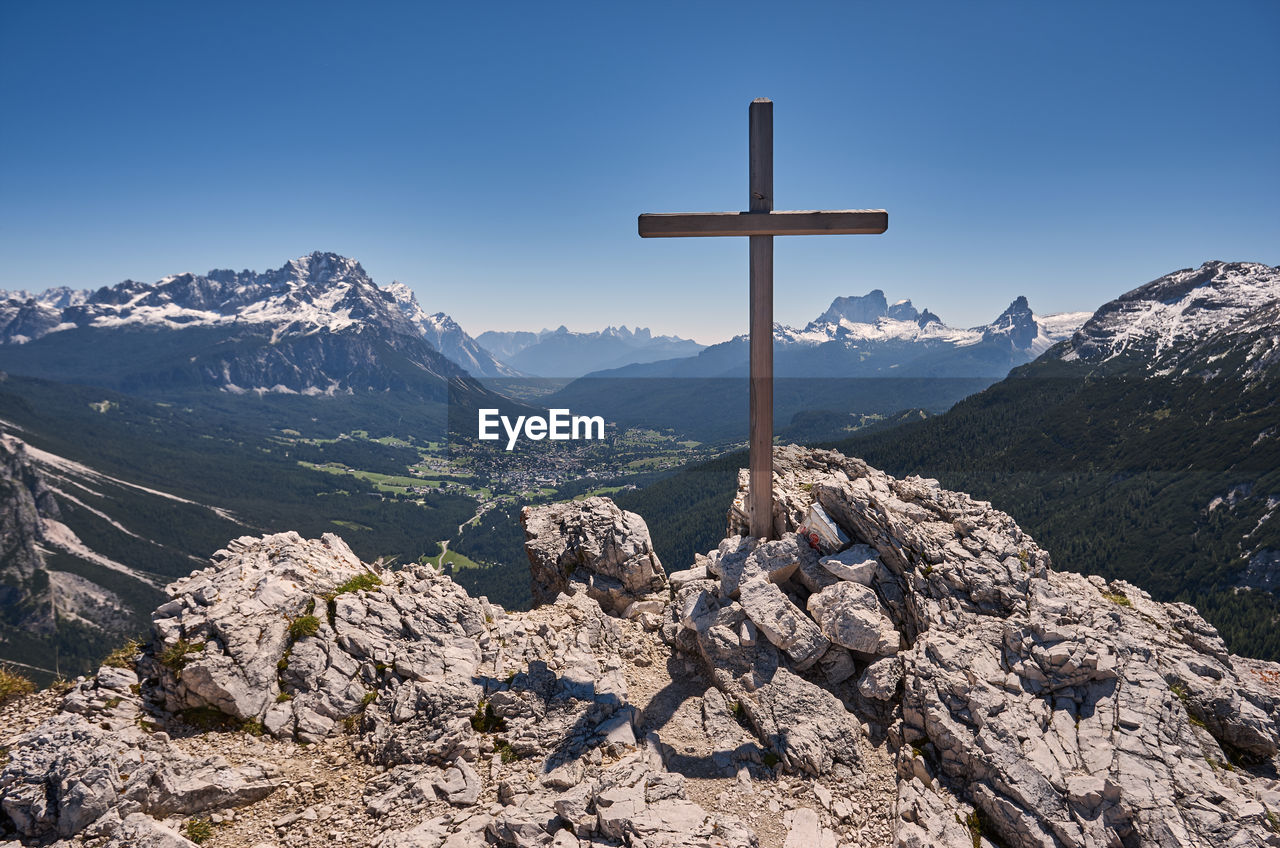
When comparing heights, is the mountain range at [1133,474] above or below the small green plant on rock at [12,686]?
below

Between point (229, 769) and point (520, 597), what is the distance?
109m

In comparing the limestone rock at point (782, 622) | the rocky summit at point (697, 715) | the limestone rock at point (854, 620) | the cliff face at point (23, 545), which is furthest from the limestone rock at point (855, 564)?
the cliff face at point (23, 545)

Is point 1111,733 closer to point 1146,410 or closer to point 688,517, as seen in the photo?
point 688,517

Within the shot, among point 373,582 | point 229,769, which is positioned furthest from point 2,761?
point 373,582

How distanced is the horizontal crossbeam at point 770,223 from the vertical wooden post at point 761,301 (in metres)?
0.33

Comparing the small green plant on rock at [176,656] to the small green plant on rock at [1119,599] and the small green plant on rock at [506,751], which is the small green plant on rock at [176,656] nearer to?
the small green plant on rock at [506,751]

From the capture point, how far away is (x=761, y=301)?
12.1m

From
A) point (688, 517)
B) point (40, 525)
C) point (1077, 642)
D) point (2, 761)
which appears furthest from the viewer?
point (40, 525)

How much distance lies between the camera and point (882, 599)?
40.5 ft

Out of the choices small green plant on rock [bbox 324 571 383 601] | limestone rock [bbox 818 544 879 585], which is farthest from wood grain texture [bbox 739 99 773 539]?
small green plant on rock [bbox 324 571 383 601]

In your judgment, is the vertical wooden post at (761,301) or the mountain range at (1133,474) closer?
the vertical wooden post at (761,301)

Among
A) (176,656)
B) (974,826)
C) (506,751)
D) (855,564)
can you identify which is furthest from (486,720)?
(855,564)

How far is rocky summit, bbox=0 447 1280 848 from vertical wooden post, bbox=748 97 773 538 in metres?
2.56

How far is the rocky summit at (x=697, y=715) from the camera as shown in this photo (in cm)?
819
